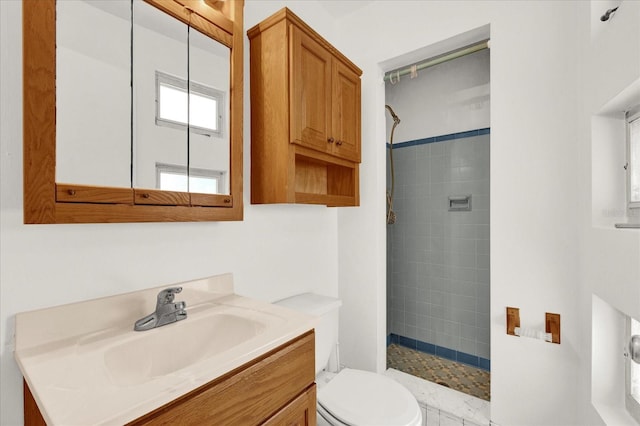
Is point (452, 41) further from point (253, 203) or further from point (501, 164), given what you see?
point (253, 203)

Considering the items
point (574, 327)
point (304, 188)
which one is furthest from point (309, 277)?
point (574, 327)

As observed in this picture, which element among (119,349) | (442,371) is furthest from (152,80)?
(442,371)

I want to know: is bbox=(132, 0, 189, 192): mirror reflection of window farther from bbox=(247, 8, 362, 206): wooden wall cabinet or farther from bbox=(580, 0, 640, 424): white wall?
bbox=(580, 0, 640, 424): white wall

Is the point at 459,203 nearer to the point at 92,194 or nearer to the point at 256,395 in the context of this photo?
the point at 256,395

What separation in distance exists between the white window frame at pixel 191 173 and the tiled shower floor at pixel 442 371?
190cm

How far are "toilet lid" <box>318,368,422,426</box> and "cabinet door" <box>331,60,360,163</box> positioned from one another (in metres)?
1.11

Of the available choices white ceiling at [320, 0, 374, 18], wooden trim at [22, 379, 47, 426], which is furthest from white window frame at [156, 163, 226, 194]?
white ceiling at [320, 0, 374, 18]

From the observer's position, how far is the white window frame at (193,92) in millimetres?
1030

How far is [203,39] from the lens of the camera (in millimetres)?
1141

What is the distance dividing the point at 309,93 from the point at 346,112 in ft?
1.13

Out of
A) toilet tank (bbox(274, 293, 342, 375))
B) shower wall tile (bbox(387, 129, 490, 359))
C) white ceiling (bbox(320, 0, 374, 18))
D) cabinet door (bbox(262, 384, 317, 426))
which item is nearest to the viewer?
cabinet door (bbox(262, 384, 317, 426))

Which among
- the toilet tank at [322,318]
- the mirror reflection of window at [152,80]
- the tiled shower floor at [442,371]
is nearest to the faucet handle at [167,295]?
the mirror reflection of window at [152,80]

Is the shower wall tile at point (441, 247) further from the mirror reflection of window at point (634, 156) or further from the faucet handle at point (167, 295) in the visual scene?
the faucet handle at point (167, 295)

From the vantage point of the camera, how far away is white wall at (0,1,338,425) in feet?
2.59
